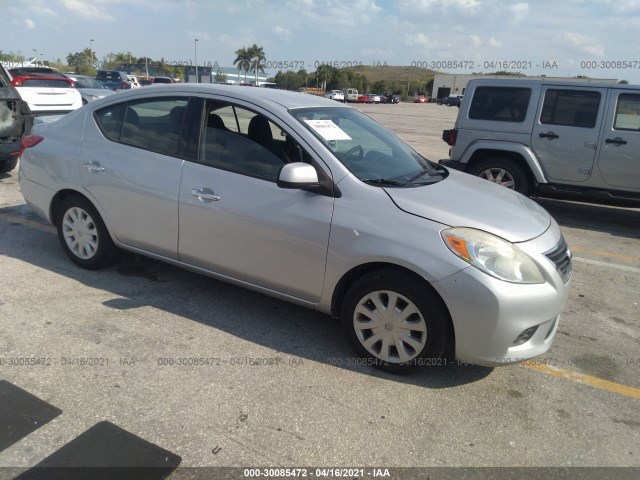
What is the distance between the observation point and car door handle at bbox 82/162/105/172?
3.99m

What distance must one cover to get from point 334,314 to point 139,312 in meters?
1.54

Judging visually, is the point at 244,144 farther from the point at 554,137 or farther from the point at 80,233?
the point at 554,137

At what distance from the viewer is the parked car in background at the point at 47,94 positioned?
11180 mm

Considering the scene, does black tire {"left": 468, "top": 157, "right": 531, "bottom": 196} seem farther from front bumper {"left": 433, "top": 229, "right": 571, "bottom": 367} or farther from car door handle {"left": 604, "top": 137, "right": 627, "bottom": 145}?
front bumper {"left": 433, "top": 229, "right": 571, "bottom": 367}

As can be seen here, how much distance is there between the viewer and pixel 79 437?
2424mm

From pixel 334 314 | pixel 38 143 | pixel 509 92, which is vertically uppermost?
pixel 509 92

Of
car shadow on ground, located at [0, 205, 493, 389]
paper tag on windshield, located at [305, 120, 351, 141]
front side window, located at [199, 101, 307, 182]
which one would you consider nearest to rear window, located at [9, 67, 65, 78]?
car shadow on ground, located at [0, 205, 493, 389]

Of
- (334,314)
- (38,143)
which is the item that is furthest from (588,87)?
(38,143)

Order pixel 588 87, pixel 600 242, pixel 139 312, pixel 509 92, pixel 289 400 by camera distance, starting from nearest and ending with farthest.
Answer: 1. pixel 289 400
2. pixel 139 312
3. pixel 600 242
4. pixel 588 87
5. pixel 509 92

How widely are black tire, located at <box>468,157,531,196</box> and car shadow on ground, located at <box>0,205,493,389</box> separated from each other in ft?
15.2

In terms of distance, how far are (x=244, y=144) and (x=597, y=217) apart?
6.39 metres

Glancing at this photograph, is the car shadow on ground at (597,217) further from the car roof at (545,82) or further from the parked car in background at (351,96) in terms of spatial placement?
the parked car in background at (351,96)

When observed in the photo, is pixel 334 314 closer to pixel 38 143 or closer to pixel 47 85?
pixel 38 143

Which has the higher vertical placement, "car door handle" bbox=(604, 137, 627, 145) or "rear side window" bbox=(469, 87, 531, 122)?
"rear side window" bbox=(469, 87, 531, 122)
